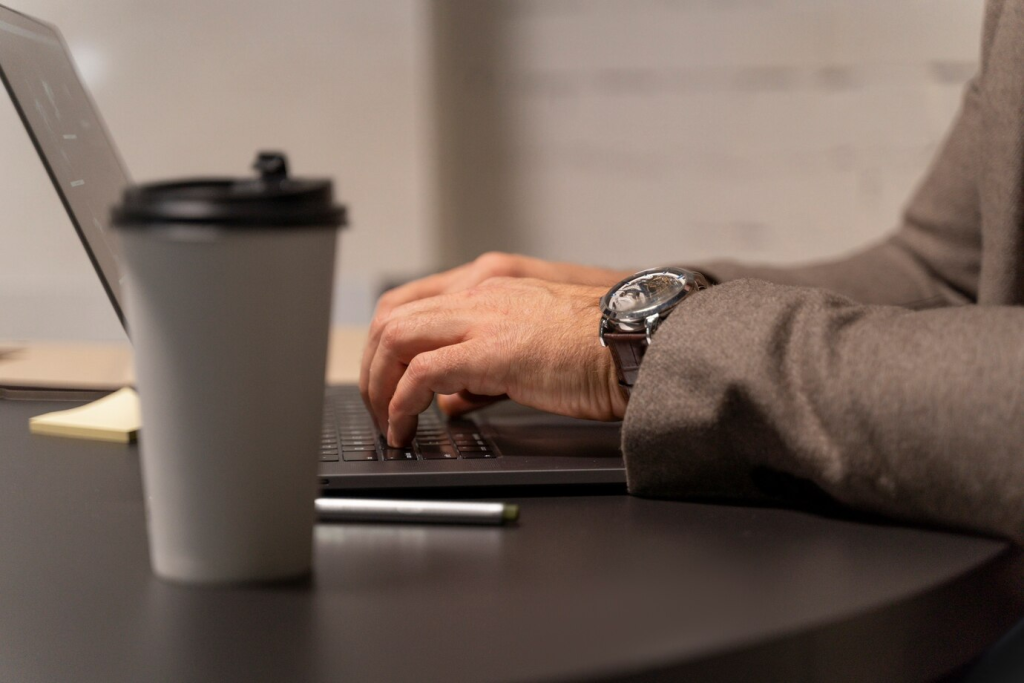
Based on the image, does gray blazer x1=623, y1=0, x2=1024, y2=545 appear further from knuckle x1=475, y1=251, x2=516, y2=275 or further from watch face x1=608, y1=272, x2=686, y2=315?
knuckle x1=475, y1=251, x2=516, y2=275

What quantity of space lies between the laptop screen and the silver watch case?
29cm

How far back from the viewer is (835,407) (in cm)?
47

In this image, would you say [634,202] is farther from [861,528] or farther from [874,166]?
[861,528]

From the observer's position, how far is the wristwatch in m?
0.57

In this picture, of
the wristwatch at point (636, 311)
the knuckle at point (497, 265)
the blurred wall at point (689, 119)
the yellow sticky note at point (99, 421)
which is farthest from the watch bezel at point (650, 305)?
the blurred wall at point (689, 119)

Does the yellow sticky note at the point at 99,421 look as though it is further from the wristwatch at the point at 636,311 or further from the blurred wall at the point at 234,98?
the blurred wall at the point at 234,98

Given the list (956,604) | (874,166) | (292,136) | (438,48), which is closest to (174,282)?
(956,604)

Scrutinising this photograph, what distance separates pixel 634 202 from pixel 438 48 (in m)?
0.67

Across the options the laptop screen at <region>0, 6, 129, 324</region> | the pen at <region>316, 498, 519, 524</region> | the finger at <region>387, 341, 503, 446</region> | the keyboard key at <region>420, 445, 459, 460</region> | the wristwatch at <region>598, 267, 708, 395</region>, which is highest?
the laptop screen at <region>0, 6, 129, 324</region>

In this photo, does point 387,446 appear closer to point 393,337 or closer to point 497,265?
point 393,337

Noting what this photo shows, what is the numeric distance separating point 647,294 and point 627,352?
0.04 meters

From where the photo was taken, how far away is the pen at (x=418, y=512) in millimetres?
472

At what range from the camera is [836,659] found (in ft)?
1.15

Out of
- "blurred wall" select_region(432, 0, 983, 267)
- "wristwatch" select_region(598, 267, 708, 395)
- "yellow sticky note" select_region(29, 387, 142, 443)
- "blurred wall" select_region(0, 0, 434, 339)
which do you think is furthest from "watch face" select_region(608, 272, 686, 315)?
"blurred wall" select_region(432, 0, 983, 267)
